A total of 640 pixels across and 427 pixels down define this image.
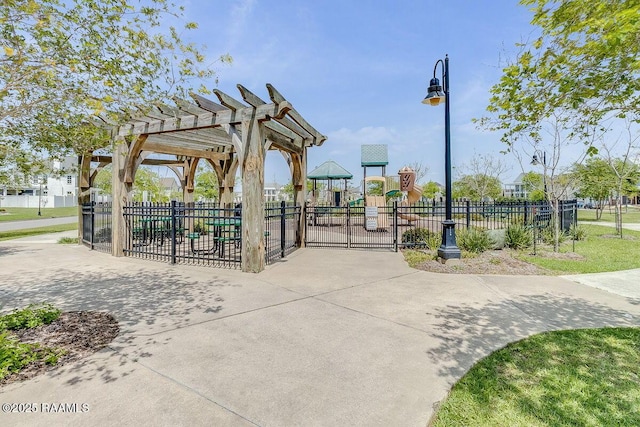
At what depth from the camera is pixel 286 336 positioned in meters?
3.52

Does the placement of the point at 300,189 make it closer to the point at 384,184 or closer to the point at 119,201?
the point at 119,201

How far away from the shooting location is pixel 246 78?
6141 millimetres

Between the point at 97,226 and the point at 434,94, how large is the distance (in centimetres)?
1197

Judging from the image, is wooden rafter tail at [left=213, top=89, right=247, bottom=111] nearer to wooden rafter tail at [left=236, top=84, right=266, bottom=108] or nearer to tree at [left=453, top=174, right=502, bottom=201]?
wooden rafter tail at [left=236, top=84, right=266, bottom=108]

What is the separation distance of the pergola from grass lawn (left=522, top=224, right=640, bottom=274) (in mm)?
7010

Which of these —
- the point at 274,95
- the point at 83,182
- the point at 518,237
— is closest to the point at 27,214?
the point at 83,182

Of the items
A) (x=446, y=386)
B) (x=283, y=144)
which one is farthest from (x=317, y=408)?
(x=283, y=144)

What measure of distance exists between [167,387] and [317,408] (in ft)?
4.33

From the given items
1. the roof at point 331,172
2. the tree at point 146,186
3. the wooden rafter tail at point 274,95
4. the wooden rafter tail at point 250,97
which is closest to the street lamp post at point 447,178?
the wooden rafter tail at point 274,95

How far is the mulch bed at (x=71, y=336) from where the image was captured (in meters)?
2.84

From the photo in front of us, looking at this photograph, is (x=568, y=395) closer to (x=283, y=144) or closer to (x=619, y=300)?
(x=619, y=300)

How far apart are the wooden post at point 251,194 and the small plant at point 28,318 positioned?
341cm

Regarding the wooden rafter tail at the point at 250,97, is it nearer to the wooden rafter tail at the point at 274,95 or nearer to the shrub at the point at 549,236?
the wooden rafter tail at the point at 274,95

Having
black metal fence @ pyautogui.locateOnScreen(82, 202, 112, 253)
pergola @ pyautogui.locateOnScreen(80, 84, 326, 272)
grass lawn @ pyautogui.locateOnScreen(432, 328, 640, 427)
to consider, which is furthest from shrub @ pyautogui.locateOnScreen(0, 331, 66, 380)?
black metal fence @ pyautogui.locateOnScreen(82, 202, 112, 253)
